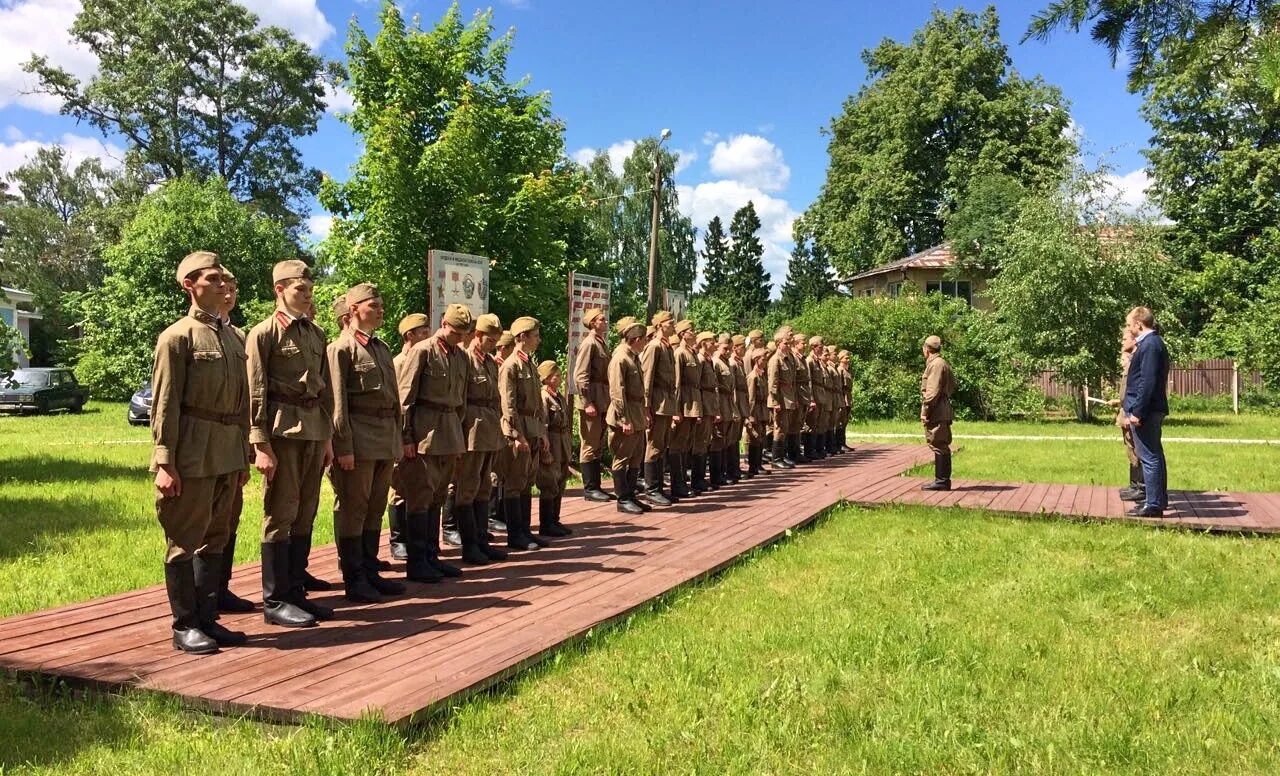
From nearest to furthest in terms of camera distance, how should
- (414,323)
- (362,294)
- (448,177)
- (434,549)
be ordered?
1. (362,294)
2. (434,549)
3. (414,323)
4. (448,177)

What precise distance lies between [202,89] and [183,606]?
142 feet

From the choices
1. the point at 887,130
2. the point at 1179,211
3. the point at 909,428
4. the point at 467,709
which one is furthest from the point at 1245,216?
the point at 467,709

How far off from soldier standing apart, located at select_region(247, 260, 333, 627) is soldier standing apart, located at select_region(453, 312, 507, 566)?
1.48m

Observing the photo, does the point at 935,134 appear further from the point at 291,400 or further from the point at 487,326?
the point at 291,400

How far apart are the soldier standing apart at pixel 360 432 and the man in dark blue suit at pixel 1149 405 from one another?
6.87 meters

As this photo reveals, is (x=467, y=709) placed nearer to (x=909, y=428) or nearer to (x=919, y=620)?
(x=919, y=620)

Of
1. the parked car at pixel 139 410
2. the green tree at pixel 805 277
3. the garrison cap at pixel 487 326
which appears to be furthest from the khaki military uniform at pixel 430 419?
the green tree at pixel 805 277

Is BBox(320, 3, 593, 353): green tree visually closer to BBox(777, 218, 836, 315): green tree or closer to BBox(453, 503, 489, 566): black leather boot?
BBox(453, 503, 489, 566): black leather boot

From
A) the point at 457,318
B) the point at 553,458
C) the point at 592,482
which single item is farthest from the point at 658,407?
the point at 457,318

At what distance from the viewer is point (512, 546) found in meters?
7.72

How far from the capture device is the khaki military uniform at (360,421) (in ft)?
19.1

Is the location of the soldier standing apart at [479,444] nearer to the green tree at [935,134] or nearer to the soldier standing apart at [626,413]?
the soldier standing apart at [626,413]

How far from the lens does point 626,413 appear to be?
31.2 ft

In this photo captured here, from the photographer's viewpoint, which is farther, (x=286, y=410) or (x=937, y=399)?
(x=937, y=399)
